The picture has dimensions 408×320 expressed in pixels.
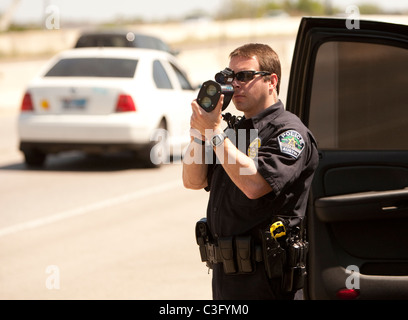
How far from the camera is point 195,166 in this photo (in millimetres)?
3699

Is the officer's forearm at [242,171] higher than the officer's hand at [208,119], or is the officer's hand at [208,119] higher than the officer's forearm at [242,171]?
the officer's hand at [208,119]

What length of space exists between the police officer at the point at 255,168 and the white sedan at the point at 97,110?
8640mm

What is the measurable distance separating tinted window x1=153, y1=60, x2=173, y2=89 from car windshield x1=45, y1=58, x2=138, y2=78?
0.38 m

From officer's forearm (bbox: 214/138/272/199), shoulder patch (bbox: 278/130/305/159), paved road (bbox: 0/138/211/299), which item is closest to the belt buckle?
officer's forearm (bbox: 214/138/272/199)

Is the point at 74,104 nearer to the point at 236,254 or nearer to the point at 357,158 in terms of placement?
the point at 357,158

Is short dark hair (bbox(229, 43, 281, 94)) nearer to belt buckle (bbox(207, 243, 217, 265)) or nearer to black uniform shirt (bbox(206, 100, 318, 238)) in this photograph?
black uniform shirt (bbox(206, 100, 318, 238))

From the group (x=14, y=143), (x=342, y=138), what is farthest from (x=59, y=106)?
(x=342, y=138)

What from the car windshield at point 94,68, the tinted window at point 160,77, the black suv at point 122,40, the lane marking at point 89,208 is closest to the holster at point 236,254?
the lane marking at point 89,208

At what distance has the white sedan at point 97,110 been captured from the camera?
1227 cm

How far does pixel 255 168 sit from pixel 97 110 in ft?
29.7

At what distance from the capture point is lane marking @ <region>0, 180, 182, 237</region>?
8.82 m

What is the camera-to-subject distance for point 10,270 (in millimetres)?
7070

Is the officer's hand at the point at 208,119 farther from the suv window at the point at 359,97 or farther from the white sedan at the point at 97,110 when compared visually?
the white sedan at the point at 97,110

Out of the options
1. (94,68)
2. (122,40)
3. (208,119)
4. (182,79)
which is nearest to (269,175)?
(208,119)
